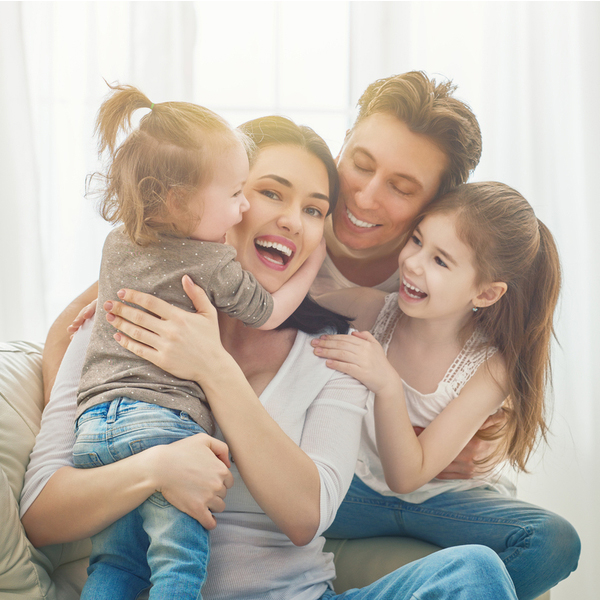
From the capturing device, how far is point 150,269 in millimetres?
953

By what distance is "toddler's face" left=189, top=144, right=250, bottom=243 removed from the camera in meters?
0.96

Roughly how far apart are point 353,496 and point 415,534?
0.62ft

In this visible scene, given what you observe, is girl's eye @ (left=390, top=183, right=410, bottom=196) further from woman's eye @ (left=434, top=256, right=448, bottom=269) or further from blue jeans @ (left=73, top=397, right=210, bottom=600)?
blue jeans @ (left=73, top=397, right=210, bottom=600)

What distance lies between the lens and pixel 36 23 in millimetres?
2309

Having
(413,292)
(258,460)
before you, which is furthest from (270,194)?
(258,460)

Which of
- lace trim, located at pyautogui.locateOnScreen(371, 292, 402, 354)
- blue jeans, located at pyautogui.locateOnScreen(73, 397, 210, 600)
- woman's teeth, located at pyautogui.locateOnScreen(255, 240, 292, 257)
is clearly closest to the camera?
blue jeans, located at pyautogui.locateOnScreen(73, 397, 210, 600)

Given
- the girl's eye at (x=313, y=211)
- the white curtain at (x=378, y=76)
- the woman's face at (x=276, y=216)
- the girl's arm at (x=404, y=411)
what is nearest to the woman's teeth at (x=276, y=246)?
the woman's face at (x=276, y=216)

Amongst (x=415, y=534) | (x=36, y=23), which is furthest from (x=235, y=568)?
(x=36, y=23)

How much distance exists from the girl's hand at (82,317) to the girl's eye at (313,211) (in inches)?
19.6

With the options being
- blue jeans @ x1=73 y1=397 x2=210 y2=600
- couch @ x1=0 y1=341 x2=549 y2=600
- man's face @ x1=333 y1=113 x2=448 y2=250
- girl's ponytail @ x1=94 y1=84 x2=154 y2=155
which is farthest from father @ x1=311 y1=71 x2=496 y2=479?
couch @ x1=0 y1=341 x2=549 y2=600

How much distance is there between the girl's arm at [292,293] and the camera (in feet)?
3.57

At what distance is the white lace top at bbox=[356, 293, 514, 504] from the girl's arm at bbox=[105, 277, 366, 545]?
47 cm

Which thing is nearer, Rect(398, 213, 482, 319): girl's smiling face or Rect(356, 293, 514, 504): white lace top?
Rect(398, 213, 482, 319): girl's smiling face

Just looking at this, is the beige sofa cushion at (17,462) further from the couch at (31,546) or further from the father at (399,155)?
the father at (399,155)
